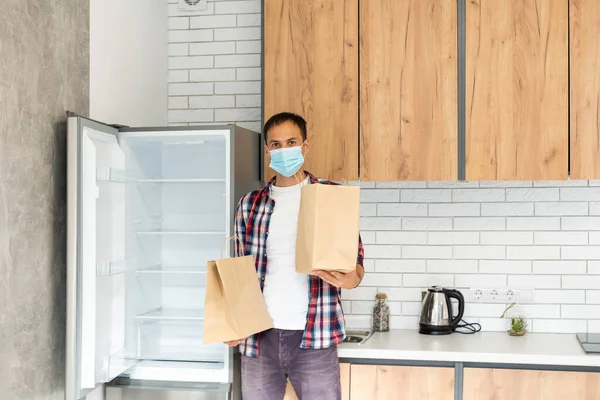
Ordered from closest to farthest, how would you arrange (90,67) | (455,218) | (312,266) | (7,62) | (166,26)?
(7,62) → (312,266) → (90,67) → (455,218) → (166,26)

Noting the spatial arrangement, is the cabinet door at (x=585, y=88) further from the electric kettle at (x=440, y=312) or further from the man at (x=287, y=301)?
the man at (x=287, y=301)

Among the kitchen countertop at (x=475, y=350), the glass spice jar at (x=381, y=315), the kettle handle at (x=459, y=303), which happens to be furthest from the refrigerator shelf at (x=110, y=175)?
the kettle handle at (x=459, y=303)

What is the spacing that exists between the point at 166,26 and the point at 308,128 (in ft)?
3.52

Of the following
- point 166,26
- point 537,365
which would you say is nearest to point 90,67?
point 166,26

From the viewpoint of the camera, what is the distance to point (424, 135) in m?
2.95

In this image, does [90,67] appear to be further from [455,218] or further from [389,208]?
[455,218]

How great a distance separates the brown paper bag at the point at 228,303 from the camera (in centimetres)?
235

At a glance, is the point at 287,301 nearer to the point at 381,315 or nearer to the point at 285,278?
the point at 285,278

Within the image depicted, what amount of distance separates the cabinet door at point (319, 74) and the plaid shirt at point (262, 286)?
0.43 meters

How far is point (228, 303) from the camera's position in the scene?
92.4 inches

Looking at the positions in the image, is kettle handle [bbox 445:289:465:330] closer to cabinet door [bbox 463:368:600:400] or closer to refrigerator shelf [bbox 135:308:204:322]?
cabinet door [bbox 463:368:600:400]

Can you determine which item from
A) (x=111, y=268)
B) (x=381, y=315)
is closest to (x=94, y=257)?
(x=111, y=268)

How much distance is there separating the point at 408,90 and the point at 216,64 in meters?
1.09

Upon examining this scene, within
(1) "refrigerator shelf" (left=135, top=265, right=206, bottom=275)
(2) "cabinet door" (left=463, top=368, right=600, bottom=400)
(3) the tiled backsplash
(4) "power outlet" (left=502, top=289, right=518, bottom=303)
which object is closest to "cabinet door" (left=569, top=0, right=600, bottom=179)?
(3) the tiled backsplash
